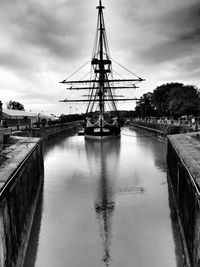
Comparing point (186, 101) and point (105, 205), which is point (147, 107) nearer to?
point (186, 101)

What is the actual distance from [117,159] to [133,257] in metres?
18.0

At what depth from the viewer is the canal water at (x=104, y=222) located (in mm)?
7926

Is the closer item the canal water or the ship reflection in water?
the canal water

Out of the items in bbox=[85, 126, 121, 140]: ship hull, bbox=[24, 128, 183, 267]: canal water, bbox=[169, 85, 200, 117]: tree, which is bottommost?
bbox=[24, 128, 183, 267]: canal water

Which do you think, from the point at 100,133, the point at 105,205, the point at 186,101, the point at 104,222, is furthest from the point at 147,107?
the point at 104,222

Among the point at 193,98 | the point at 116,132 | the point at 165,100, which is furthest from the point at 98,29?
the point at 165,100

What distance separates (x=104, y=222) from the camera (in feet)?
33.7

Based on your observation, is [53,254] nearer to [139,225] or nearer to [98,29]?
[139,225]

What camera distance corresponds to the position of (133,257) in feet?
26.0

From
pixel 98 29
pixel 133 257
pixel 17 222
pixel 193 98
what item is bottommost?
pixel 133 257

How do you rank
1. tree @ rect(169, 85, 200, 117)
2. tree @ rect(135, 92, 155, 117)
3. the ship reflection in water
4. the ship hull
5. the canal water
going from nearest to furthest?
the canal water < the ship reflection in water < the ship hull < tree @ rect(169, 85, 200, 117) < tree @ rect(135, 92, 155, 117)

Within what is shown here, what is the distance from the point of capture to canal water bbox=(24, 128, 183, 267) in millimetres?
7926

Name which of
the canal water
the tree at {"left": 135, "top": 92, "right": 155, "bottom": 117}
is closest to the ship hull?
the canal water

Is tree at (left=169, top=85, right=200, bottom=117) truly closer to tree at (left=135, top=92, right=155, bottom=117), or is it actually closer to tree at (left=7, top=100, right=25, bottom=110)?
tree at (left=135, top=92, right=155, bottom=117)
